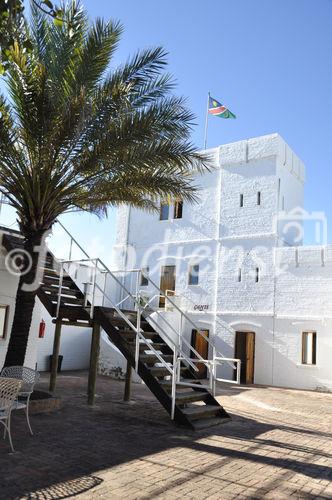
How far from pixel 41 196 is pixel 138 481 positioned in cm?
585

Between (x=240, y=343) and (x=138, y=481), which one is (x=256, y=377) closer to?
(x=240, y=343)

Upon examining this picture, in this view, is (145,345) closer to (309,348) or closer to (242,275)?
(309,348)

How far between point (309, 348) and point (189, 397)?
10888mm

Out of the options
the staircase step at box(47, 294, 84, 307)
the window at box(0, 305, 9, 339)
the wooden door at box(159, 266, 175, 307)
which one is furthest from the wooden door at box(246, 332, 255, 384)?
the window at box(0, 305, 9, 339)

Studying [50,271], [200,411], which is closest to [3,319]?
[50,271]

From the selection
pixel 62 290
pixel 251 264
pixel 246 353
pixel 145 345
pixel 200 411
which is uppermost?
pixel 251 264

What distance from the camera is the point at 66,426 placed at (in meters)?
8.12

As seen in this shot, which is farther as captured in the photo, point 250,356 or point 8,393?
point 250,356

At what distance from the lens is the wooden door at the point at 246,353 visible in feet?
63.3

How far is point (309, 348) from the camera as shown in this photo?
18516 mm

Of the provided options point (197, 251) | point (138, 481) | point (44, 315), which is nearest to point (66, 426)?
point (138, 481)

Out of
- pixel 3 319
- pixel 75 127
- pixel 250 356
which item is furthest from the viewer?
pixel 250 356

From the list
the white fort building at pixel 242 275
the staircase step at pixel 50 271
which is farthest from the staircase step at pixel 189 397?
the white fort building at pixel 242 275

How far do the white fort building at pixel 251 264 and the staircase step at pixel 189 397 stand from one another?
9.84 m
